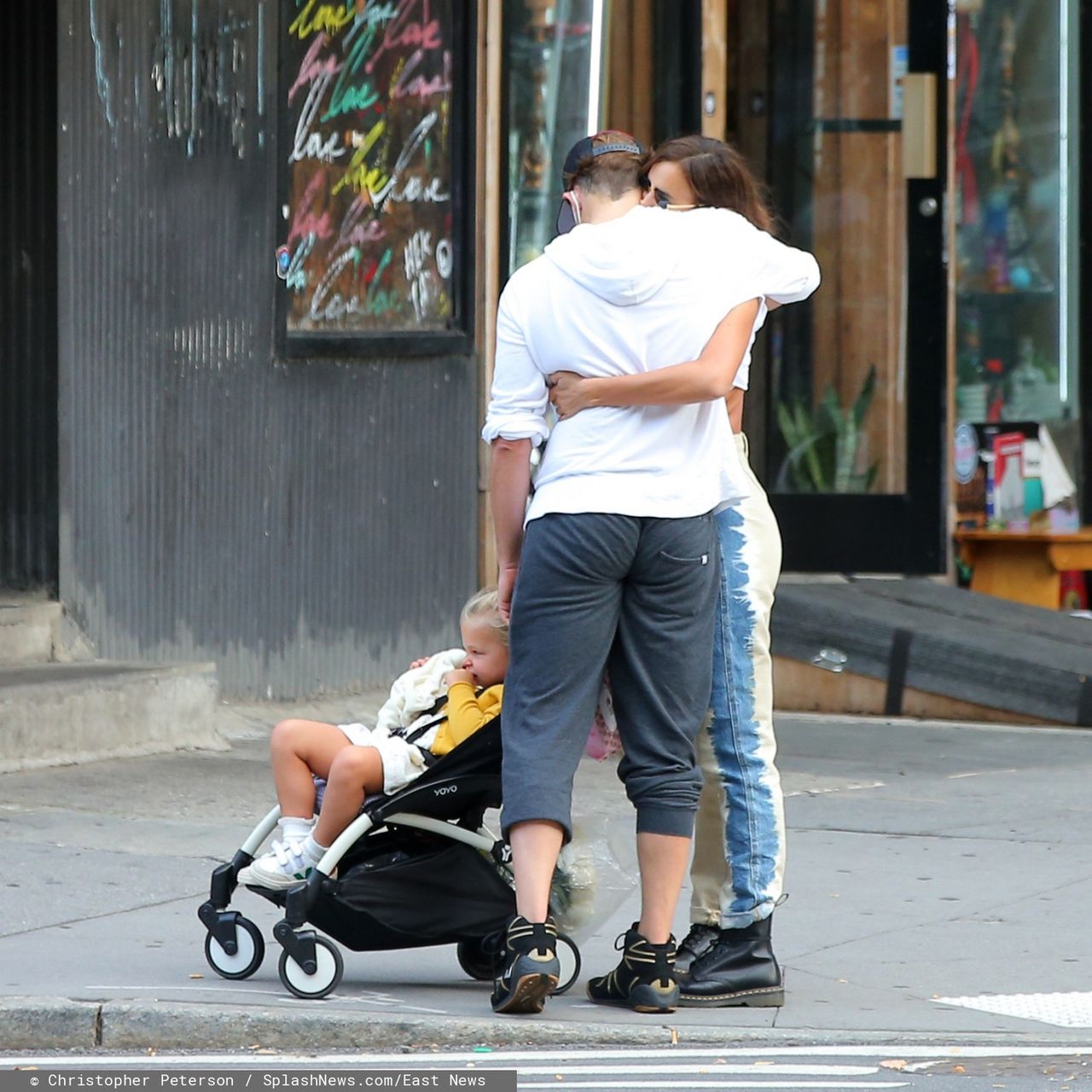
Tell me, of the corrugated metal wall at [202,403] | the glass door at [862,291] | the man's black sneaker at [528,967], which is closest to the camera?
the man's black sneaker at [528,967]

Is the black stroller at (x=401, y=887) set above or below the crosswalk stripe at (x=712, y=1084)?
above

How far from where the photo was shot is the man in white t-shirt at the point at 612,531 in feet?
15.4

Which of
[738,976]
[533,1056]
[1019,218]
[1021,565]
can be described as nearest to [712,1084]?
[533,1056]

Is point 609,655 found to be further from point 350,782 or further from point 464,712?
point 350,782

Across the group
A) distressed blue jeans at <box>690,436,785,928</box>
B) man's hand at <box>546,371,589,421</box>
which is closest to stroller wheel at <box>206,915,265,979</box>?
distressed blue jeans at <box>690,436,785,928</box>

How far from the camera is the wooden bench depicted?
11.4 metres

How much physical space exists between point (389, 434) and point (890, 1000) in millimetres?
4854

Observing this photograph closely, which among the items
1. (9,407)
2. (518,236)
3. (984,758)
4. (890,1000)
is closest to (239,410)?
(9,407)

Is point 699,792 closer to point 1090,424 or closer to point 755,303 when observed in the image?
point 755,303

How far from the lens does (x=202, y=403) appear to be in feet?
28.3

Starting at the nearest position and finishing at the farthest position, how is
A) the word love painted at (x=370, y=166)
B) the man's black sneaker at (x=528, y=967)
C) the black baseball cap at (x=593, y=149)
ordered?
the man's black sneaker at (x=528, y=967), the black baseball cap at (x=593, y=149), the word love painted at (x=370, y=166)

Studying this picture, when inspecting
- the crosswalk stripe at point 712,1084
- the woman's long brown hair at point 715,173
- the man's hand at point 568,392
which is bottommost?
the crosswalk stripe at point 712,1084

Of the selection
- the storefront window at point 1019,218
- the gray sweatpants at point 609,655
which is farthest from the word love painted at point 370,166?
the gray sweatpants at point 609,655

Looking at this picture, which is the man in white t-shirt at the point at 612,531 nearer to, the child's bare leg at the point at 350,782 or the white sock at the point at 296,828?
the child's bare leg at the point at 350,782
